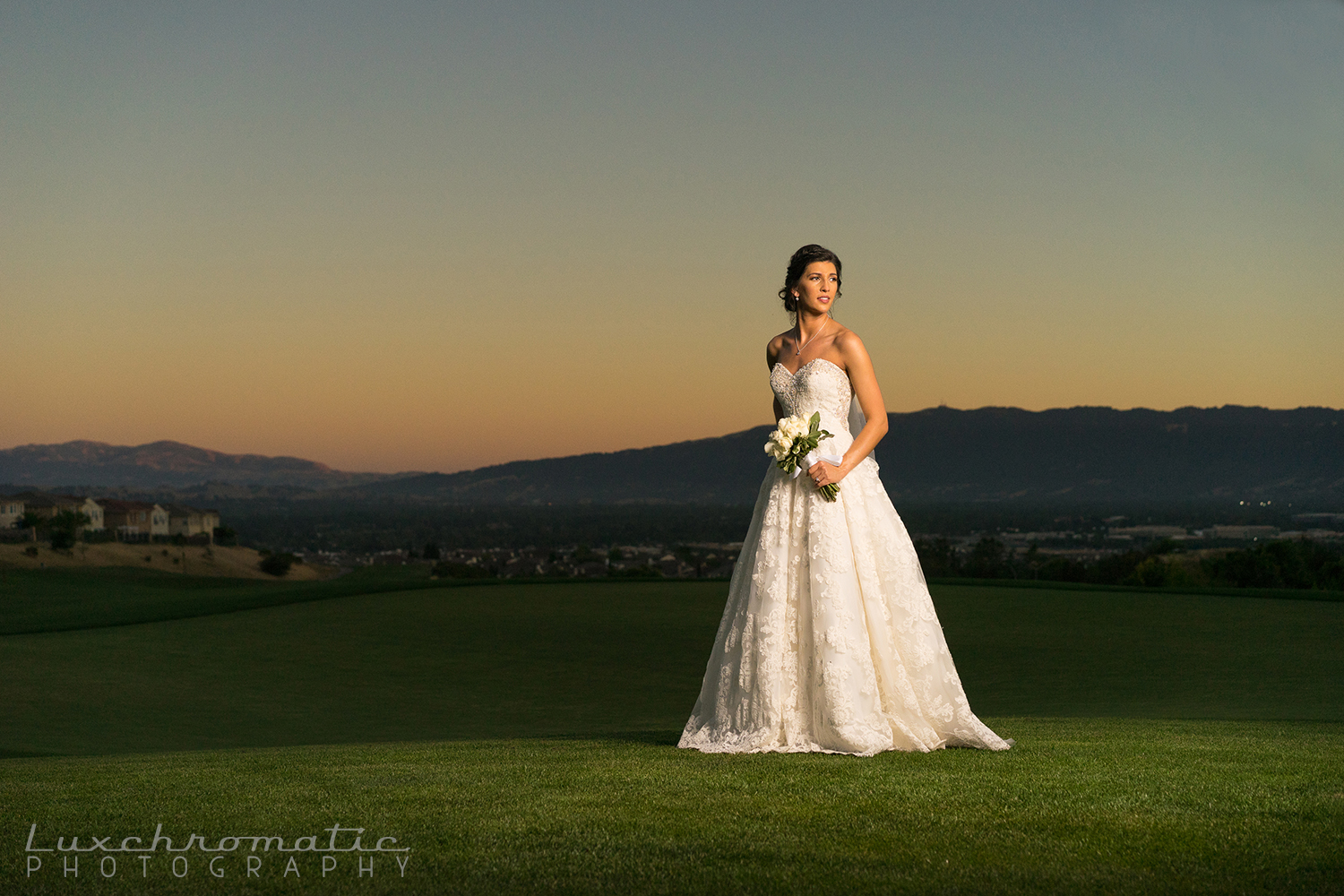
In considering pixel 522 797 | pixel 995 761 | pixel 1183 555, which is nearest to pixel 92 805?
pixel 522 797

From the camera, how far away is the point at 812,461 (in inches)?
247

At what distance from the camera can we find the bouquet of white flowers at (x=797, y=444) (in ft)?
20.2

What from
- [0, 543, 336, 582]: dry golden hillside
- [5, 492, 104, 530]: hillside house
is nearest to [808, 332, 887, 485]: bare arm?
[0, 543, 336, 582]: dry golden hillside

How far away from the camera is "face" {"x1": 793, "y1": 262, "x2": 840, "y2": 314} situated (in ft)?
21.3

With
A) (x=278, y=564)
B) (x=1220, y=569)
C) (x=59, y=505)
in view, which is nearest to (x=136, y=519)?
(x=59, y=505)

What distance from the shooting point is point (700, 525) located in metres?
122

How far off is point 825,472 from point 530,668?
369 inches

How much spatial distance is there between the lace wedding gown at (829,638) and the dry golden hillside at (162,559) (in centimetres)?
5039

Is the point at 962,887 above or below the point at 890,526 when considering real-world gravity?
below

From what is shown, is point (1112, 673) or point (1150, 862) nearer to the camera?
point (1150, 862)

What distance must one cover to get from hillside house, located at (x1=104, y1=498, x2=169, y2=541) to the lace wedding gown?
108 metres

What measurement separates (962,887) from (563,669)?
37.8 feet

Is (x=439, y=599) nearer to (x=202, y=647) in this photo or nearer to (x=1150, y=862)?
(x=202, y=647)

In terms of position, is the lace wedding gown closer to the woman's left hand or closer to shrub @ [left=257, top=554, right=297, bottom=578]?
the woman's left hand
